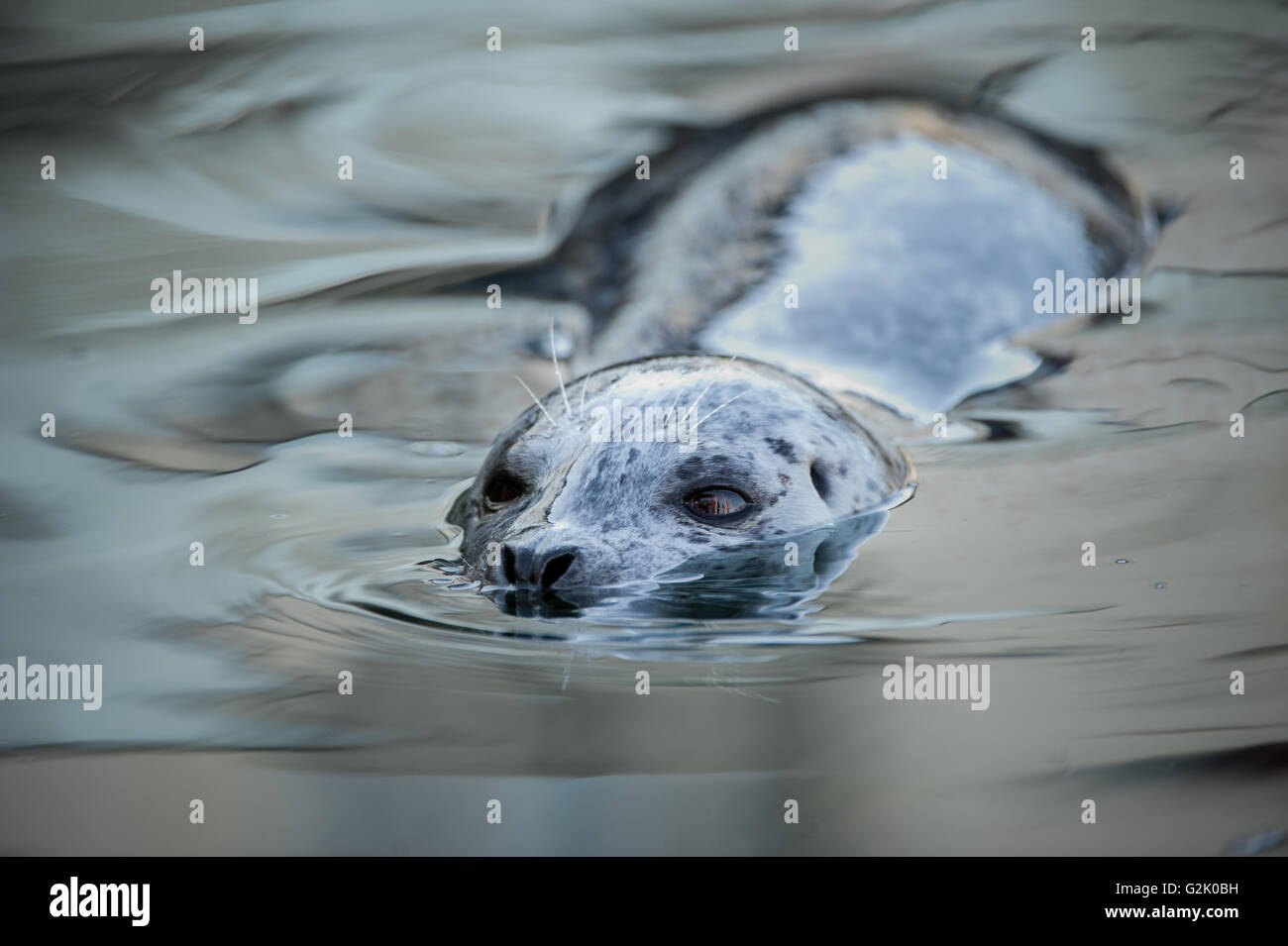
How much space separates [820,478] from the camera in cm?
379

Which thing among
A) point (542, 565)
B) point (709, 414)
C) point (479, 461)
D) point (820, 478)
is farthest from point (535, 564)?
point (479, 461)

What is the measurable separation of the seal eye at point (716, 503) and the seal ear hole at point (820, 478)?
9.2 inches

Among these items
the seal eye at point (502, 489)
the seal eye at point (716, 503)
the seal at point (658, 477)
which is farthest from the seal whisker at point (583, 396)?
the seal eye at point (716, 503)

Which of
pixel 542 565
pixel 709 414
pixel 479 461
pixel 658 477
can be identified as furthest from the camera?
pixel 479 461

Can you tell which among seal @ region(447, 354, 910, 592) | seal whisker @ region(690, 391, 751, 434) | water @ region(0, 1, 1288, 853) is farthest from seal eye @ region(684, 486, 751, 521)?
water @ region(0, 1, 1288, 853)

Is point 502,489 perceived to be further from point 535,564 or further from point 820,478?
point 820,478

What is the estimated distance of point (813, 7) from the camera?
8.23 m

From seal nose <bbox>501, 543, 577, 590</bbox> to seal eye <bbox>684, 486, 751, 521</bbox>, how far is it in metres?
0.42

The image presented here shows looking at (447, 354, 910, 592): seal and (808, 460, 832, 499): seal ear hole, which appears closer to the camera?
(447, 354, 910, 592): seal

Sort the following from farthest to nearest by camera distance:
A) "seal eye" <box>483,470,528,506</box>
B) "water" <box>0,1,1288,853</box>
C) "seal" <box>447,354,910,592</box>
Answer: "seal eye" <box>483,470,528,506</box> < "seal" <box>447,354,910,592</box> < "water" <box>0,1,1288,853</box>

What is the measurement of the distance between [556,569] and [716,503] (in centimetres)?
51

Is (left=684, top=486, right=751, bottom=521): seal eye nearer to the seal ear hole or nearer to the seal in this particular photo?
the seal

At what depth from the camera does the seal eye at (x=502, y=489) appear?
3697 millimetres

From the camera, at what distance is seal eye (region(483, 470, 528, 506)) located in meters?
3.70
